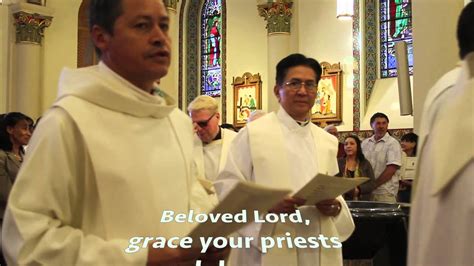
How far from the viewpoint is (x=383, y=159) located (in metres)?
7.61

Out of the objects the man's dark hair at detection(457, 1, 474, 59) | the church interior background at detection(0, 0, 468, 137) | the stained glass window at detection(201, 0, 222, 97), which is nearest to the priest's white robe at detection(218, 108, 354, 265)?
the man's dark hair at detection(457, 1, 474, 59)

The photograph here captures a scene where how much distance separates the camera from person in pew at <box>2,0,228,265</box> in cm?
163

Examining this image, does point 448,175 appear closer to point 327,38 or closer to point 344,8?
point 344,8

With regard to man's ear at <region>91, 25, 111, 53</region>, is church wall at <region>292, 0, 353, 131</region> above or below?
above

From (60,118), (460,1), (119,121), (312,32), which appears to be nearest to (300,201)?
(119,121)

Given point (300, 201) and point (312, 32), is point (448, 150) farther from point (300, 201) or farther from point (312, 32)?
point (312, 32)

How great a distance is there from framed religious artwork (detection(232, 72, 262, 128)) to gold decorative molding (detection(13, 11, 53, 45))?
15.7ft

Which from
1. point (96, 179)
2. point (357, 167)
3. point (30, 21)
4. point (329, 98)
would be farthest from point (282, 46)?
point (96, 179)

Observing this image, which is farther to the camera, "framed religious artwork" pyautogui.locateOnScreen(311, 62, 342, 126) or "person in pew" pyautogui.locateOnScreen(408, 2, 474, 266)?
"framed religious artwork" pyautogui.locateOnScreen(311, 62, 342, 126)

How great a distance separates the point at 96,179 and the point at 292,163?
1771mm

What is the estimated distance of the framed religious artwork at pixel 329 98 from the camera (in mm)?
13125

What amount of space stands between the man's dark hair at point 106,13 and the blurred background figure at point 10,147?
344cm

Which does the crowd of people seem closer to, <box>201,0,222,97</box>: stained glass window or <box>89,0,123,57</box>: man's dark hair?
<box>89,0,123,57</box>: man's dark hair

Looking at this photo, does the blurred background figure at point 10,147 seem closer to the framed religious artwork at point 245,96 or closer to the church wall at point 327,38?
the church wall at point 327,38
